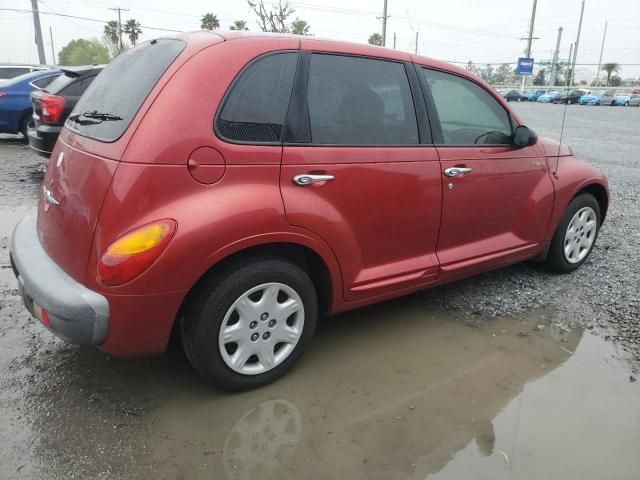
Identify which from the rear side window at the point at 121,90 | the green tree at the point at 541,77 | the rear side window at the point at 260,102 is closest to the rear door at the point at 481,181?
the rear side window at the point at 260,102

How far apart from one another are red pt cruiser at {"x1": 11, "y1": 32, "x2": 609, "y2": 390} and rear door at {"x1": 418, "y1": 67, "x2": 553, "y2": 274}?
17 mm

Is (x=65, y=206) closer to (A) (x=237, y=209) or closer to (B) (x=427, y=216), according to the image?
(A) (x=237, y=209)

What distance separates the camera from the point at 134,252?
2221mm

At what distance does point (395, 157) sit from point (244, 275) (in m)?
1.14

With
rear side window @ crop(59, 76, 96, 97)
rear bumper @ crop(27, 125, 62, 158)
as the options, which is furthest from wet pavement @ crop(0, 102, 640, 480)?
rear side window @ crop(59, 76, 96, 97)

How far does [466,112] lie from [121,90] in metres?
2.18

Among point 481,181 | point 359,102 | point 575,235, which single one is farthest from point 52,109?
point 575,235

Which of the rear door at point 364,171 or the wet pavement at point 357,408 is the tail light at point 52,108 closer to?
the wet pavement at point 357,408

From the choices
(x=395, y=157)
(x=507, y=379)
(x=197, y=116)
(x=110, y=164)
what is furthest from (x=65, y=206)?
(x=507, y=379)

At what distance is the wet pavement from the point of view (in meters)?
2.27

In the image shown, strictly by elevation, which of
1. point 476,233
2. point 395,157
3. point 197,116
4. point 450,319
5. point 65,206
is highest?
point 197,116

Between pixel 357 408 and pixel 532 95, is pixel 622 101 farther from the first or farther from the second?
pixel 357 408

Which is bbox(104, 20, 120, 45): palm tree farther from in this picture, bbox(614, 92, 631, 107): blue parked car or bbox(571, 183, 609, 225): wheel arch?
bbox(571, 183, 609, 225): wheel arch

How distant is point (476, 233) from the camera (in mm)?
3574
